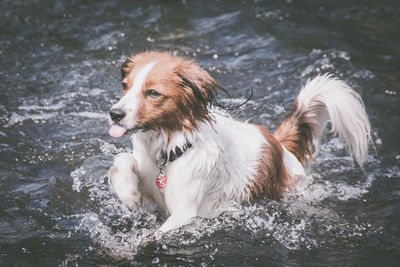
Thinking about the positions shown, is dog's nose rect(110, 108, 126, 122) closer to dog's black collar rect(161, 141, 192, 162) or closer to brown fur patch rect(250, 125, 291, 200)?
dog's black collar rect(161, 141, 192, 162)

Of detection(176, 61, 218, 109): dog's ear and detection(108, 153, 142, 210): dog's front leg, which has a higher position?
detection(176, 61, 218, 109): dog's ear

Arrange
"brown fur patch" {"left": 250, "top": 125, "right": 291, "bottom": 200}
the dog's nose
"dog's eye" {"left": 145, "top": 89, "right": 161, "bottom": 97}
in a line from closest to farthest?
the dog's nose < "dog's eye" {"left": 145, "top": 89, "right": 161, "bottom": 97} < "brown fur patch" {"left": 250, "top": 125, "right": 291, "bottom": 200}

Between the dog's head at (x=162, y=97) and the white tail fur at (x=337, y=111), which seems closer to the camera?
the dog's head at (x=162, y=97)

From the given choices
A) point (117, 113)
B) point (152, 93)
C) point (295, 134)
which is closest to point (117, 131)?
point (117, 113)

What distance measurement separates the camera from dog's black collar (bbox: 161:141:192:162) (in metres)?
3.56

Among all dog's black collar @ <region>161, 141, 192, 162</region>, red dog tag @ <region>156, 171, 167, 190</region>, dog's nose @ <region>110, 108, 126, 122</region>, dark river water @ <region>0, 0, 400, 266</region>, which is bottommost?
dark river water @ <region>0, 0, 400, 266</region>

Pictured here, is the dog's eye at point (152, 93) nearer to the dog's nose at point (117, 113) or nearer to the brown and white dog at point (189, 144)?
the brown and white dog at point (189, 144)

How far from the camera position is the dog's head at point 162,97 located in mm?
3262

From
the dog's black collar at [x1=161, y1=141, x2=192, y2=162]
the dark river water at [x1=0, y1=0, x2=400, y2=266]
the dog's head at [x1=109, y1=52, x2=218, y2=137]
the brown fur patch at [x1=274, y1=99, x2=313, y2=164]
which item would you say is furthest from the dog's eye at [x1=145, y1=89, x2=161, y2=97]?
→ the brown fur patch at [x1=274, y1=99, x2=313, y2=164]

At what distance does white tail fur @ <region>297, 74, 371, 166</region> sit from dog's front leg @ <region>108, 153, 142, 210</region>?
1.68 meters

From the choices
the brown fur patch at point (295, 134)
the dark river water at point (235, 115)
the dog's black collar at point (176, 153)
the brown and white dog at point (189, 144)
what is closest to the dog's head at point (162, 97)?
the brown and white dog at point (189, 144)

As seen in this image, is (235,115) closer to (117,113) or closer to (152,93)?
(152,93)

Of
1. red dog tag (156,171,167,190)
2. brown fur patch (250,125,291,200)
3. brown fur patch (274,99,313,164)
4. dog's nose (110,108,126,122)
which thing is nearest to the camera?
dog's nose (110,108,126,122)

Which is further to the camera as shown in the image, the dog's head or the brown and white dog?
the brown and white dog
